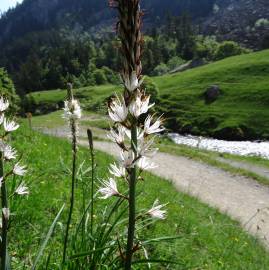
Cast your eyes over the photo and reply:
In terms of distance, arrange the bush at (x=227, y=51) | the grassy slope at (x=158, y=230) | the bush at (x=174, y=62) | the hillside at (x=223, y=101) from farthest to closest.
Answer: the bush at (x=174, y=62)
the bush at (x=227, y=51)
the hillside at (x=223, y=101)
the grassy slope at (x=158, y=230)

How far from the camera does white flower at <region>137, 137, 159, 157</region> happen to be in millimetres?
2514

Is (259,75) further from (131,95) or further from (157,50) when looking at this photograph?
(131,95)

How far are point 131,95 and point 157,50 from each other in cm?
17152

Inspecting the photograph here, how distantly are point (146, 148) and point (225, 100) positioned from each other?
86536mm

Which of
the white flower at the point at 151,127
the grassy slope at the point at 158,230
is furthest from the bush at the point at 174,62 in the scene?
the white flower at the point at 151,127

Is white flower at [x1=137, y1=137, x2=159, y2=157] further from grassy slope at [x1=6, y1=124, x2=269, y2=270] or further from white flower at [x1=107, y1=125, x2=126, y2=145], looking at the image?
grassy slope at [x1=6, y1=124, x2=269, y2=270]

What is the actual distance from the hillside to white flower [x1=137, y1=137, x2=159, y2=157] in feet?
192

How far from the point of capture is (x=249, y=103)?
83.3m

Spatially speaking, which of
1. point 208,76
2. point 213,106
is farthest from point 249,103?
point 208,76

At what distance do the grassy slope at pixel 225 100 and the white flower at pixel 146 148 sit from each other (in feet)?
220

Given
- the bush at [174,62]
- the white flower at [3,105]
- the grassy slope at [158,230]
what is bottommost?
the bush at [174,62]

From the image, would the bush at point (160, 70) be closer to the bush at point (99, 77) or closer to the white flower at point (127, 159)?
the bush at point (99, 77)

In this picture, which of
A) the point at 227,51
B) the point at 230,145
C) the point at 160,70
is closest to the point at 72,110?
the point at 230,145

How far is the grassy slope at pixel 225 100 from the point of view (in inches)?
2881
